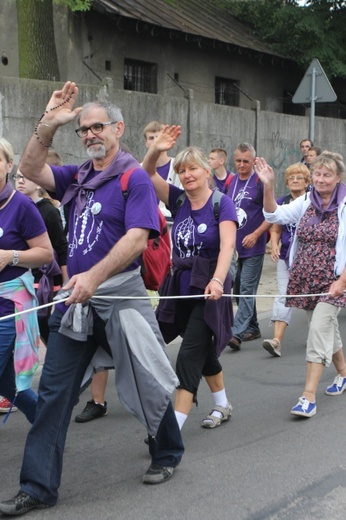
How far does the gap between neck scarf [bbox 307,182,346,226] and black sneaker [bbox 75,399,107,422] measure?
2079 mm

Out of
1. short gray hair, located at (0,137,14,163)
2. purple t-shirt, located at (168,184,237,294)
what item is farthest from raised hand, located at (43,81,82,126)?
purple t-shirt, located at (168,184,237,294)

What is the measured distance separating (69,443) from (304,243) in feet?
7.60

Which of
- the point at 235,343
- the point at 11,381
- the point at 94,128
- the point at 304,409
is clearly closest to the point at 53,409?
the point at 11,381

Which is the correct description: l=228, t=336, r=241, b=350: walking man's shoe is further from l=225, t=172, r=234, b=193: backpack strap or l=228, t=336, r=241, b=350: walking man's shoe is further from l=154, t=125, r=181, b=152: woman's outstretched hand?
l=154, t=125, r=181, b=152: woman's outstretched hand

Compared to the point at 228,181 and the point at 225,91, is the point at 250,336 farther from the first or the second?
the point at 225,91

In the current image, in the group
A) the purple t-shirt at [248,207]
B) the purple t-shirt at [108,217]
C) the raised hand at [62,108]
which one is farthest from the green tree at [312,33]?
the purple t-shirt at [108,217]

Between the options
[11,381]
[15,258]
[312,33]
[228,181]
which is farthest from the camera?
[312,33]

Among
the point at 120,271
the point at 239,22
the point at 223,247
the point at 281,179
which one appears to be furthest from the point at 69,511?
the point at 239,22

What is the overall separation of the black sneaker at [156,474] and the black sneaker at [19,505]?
664 millimetres

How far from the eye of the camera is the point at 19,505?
3895 mm

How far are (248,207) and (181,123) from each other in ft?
20.4

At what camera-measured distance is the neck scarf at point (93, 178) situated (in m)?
4.15

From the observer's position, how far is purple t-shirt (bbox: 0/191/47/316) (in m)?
4.61

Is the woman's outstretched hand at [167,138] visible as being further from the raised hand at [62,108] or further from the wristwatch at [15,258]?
the wristwatch at [15,258]
